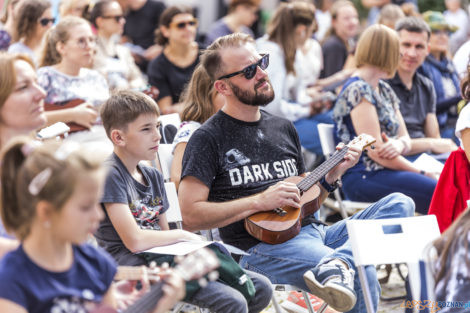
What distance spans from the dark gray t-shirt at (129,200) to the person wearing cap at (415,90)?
242 centimetres

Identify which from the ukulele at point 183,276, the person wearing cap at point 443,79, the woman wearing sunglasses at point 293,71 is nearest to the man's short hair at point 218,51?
the ukulele at point 183,276

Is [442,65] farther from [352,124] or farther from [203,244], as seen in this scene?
[203,244]

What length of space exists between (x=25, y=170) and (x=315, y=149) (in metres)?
4.01

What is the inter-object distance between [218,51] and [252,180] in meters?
0.70

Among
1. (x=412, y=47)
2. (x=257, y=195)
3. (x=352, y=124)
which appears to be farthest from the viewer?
(x=412, y=47)

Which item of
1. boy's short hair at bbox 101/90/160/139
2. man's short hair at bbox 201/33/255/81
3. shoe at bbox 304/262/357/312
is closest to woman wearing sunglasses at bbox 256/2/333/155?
man's short hair at bbox 201/33/255/81

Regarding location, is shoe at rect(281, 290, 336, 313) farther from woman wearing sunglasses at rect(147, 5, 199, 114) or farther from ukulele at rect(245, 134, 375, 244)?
woman wearing sunglasses at rect(147, 5, 199, 114)

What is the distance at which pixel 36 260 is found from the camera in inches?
74.8

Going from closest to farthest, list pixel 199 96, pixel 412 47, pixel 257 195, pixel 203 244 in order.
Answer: pixel 203 244 → pixel 257 195 → pixel 199 96 → pixel 412 47

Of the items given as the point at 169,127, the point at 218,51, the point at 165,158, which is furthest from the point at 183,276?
the point at 169,127

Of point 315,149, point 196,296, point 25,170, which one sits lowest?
point 315,149

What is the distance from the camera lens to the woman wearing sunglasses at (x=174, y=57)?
5688 mm

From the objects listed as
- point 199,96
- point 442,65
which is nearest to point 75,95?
point 199,96

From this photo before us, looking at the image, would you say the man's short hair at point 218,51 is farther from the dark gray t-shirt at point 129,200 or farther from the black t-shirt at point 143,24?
the black t-shirt at point 143,24
